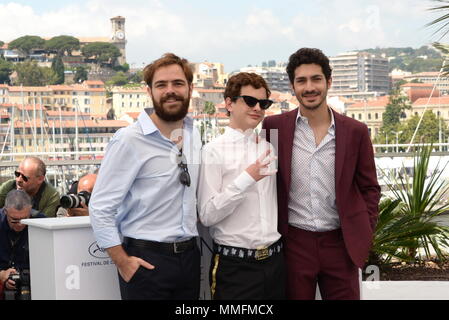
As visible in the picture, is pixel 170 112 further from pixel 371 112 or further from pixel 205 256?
pixel 371 112

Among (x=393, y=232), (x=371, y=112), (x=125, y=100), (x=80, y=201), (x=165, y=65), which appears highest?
(x=165, y=65)

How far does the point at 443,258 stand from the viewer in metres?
7.18

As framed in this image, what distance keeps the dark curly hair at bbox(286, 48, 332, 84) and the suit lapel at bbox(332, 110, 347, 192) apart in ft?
0.61

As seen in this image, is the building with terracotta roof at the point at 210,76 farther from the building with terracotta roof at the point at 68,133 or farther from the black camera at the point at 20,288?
the black camera at the point at 20,288

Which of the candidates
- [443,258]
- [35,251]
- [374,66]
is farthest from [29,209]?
[374,66]

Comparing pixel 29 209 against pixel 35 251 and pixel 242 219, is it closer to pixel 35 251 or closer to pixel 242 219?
pixel 35 251

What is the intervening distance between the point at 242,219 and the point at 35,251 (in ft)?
2.59

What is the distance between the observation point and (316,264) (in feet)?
10.4

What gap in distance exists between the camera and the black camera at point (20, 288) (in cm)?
363

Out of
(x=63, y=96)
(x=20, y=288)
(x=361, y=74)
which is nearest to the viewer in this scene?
(x=20, y=288)

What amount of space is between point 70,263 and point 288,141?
0.94 metres

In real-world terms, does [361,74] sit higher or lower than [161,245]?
higher

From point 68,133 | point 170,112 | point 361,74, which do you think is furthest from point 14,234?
point 361,74
